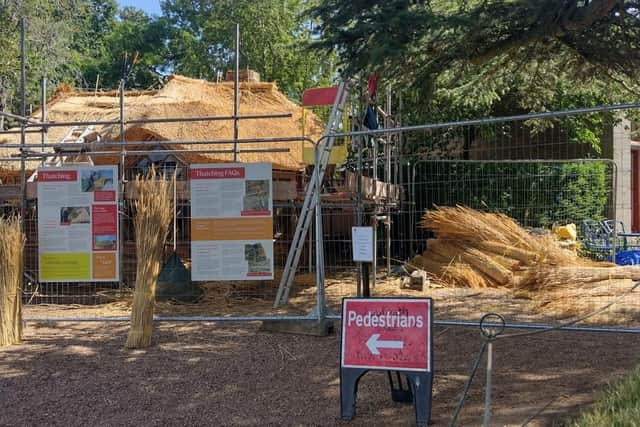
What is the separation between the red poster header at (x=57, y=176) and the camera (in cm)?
887

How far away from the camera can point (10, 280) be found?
25.1ft

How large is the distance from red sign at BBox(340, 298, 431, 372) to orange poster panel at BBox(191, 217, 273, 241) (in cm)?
322

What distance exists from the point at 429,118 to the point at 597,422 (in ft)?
41.1

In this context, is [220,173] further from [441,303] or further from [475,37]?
[441,303]

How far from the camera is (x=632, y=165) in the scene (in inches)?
866

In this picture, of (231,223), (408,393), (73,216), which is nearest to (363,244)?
(408,393)

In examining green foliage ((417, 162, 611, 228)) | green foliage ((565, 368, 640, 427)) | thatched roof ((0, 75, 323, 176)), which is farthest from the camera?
green foliage ((417, 162, 611, 228))

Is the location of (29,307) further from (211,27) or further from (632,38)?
(211,27)

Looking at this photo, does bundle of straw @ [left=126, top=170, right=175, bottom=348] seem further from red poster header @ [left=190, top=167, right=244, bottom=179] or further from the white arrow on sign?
the white arrow on sign

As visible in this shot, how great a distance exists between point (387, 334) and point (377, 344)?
11 cm

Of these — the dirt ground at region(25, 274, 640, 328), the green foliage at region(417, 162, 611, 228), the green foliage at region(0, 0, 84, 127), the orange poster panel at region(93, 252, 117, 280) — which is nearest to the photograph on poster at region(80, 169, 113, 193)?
the orange poster panel at region(93, 252, 117, 280)

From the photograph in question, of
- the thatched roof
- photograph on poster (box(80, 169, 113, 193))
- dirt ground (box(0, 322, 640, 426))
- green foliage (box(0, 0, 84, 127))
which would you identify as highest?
green foliage (box(0, 0, 84, 127))

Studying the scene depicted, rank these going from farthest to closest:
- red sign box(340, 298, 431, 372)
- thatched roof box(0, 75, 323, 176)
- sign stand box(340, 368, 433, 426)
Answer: thatched roof box(0, 75, 323, 176)
red sign box(340, 298, 431, 372)
sign stand box(340, 368, 433, 426)

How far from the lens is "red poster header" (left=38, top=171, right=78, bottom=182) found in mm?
8867
